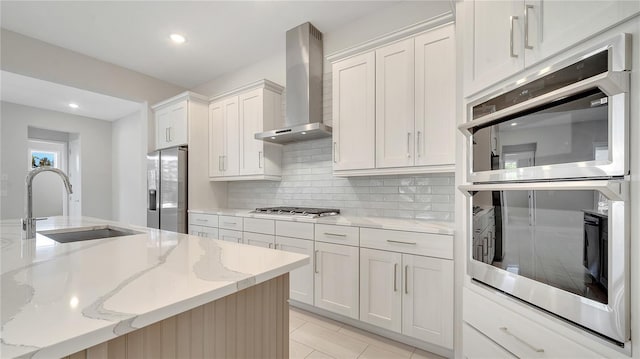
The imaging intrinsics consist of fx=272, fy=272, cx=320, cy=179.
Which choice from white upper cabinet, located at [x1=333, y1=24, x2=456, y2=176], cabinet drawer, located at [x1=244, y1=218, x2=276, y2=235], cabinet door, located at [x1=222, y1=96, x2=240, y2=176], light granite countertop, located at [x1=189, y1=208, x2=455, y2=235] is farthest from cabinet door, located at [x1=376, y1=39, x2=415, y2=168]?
cabinet door, located at [x1=222, y1=96, x2=240, y2=176]

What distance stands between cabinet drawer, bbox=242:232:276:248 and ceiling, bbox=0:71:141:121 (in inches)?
129

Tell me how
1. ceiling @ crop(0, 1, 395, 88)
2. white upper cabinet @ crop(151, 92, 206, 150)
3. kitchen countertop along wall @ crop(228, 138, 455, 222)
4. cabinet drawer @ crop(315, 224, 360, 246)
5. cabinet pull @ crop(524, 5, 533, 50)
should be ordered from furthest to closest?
white upper cabinet @ crop(151, 92, 206, 150) < ceiling @ crop(0, 1, 395, 88) < kitchen countertop along wall @ crop(228, 138, 455, 222) < cabinet drawer @ crop(315, 224, 360, 246) < cabinet pull @ crop(524, 5, 533, 50)

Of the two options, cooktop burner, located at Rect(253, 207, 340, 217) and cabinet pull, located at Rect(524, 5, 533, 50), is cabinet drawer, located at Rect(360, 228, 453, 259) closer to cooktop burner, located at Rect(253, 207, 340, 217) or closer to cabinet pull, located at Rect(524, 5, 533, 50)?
cooktop burner, located at Rect(253, 207, 340, 217)

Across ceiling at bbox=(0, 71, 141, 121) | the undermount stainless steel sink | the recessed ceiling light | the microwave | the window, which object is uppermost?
the recessed ceiling light

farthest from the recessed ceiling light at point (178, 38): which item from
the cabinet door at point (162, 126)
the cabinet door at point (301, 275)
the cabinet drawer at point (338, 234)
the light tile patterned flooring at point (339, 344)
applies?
the light tile patterned flooring at point (339, 344)

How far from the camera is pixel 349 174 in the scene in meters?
2.49

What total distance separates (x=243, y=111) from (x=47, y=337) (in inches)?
122

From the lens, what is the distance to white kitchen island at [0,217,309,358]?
527 mm

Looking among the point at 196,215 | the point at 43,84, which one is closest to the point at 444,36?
the point at 196,215

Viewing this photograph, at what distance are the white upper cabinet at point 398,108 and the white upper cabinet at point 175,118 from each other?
2.07 metres

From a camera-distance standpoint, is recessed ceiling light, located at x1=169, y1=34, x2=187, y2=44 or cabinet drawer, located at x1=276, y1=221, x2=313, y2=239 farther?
recessed ceiling light, located at x1=169, y1=34, x2=187, y2=44

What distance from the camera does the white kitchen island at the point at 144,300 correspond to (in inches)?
20.8

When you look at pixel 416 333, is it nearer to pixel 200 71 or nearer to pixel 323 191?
pixel 323 191

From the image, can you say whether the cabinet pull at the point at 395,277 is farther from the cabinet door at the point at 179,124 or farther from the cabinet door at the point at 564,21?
the cabinet door at the point at 179,124
